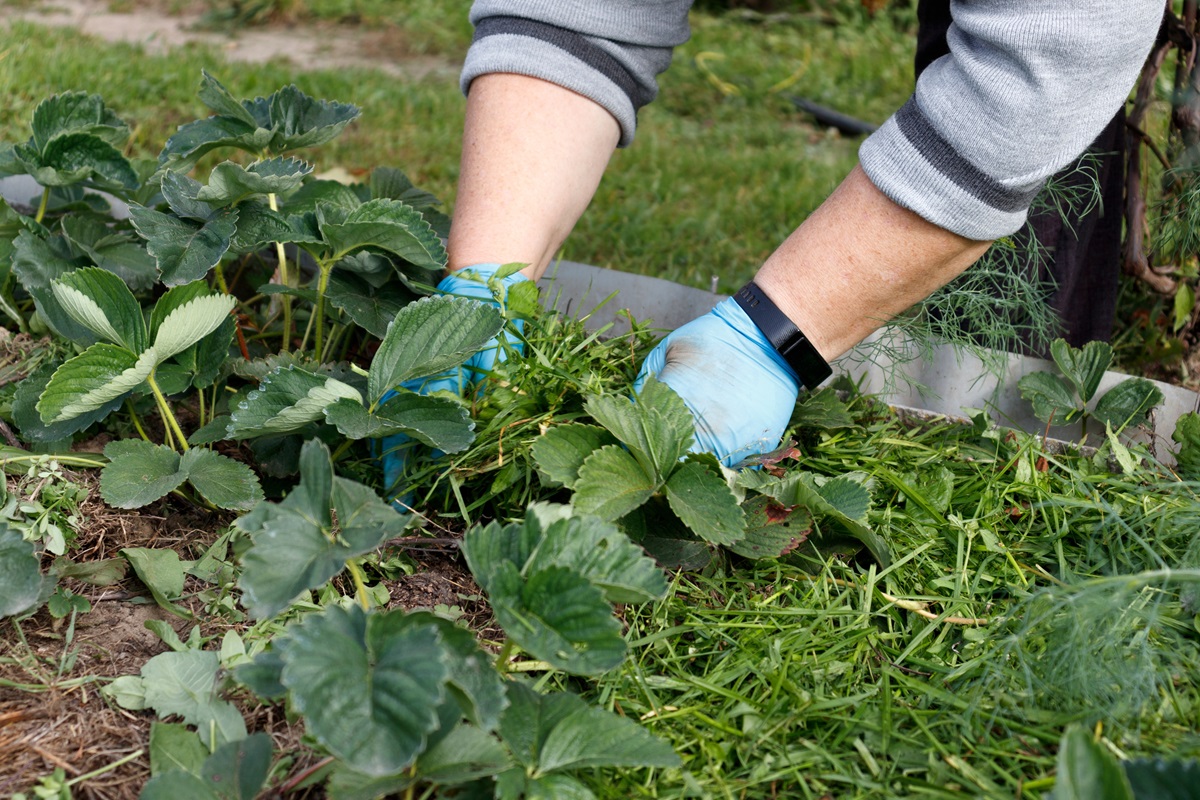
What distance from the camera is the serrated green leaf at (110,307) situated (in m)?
1.16

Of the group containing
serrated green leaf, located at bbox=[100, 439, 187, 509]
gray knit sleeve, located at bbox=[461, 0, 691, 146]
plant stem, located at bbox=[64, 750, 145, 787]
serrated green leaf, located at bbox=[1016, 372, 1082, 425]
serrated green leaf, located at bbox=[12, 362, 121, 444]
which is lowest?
plant stem, located at bbox=[64, 750, 145, 787]

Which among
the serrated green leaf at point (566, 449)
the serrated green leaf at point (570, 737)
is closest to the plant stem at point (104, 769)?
the serrated green leaf at point (570, 737)

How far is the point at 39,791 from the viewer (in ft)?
2.84

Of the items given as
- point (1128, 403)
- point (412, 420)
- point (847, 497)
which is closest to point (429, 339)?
point (412, 420)

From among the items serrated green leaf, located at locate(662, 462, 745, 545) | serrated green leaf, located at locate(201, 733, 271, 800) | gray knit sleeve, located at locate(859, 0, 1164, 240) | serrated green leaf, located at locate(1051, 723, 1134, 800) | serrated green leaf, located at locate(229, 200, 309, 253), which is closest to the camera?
serrated green leaf, located at locate(1051, 723, 1134, 800)

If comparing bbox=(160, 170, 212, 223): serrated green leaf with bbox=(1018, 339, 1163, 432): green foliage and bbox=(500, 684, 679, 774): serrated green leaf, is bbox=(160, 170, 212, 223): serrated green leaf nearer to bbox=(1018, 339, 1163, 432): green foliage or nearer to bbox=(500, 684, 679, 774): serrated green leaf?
bbox=(500, 684, 679, 774): serrated green leaf

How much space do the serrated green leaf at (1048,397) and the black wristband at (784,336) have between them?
1.03 feet

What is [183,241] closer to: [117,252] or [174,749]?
[117,252]

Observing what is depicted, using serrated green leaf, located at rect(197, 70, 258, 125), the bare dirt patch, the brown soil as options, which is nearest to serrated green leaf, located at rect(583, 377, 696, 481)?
the brown soil

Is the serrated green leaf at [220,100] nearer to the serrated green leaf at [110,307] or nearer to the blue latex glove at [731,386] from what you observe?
the serrated green leaf at [110,307]

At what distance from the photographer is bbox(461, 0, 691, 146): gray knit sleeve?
1583 millimetres

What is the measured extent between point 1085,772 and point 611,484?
55cm

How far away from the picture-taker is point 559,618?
0.86 metres

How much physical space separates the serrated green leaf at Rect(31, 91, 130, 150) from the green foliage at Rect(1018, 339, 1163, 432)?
145 cm
